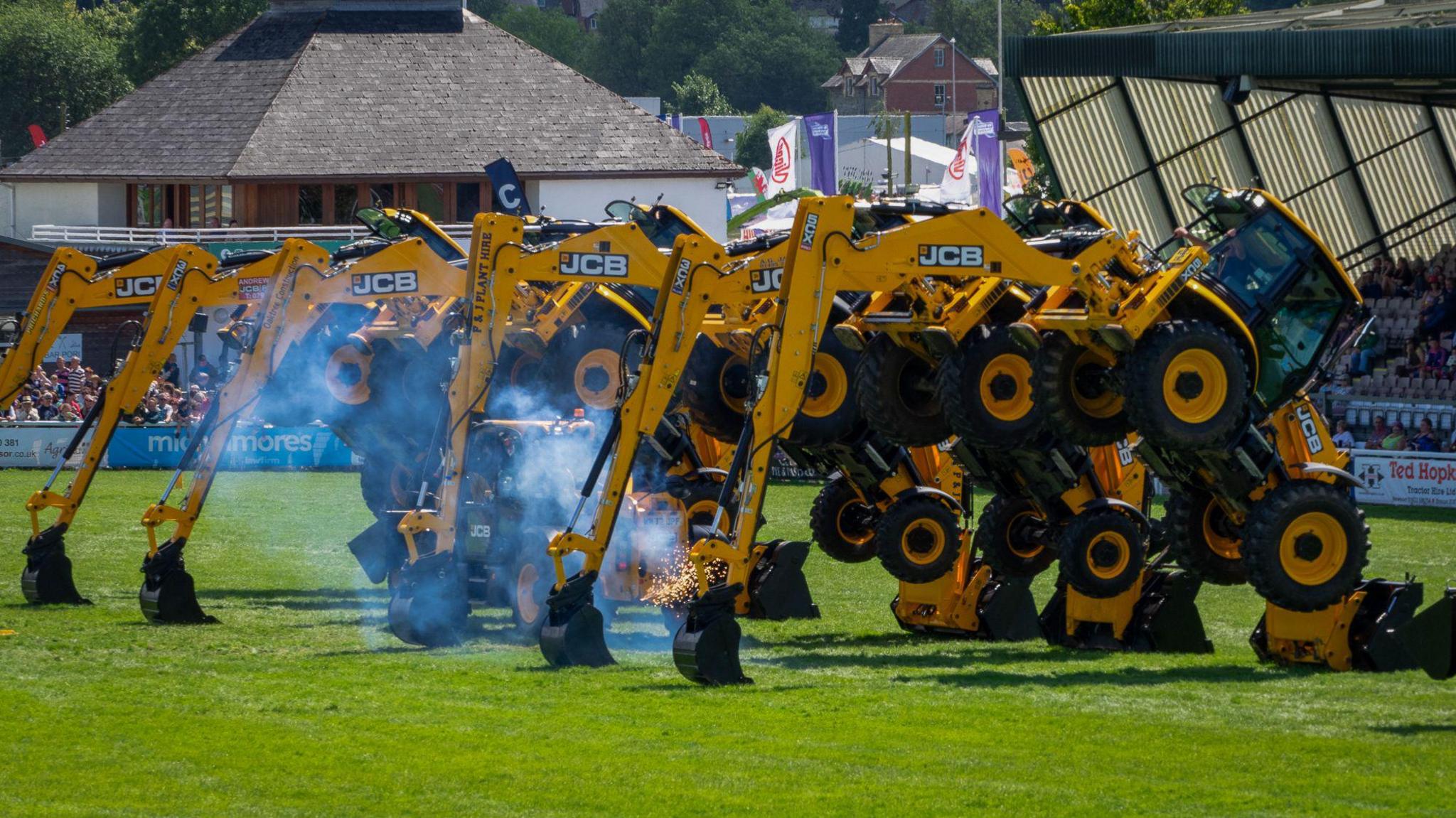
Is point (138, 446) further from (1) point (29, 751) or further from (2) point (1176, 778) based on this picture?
(2) point (1176, 778)

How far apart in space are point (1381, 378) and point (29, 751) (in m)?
33.4

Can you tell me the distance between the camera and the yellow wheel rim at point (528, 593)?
68.2 ft

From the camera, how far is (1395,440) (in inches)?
1513

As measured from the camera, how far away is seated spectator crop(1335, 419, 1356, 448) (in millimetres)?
35750

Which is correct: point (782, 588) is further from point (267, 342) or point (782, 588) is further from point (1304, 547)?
point (1304, 547)

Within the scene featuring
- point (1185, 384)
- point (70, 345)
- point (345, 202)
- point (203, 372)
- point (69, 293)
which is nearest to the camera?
point (1185, 384)

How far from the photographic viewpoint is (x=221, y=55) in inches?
2591

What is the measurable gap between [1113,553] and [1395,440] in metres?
20.1

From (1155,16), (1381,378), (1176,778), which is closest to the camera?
(1176,778)

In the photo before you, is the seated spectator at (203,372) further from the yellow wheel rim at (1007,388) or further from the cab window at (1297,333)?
the cab window at (1297,333)

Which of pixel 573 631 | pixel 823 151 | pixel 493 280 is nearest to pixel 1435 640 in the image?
pixel 573 631

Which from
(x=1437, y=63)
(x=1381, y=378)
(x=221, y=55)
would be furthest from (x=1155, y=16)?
(x=221, y=55)

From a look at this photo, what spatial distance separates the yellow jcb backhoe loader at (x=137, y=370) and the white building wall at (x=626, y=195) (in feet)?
120

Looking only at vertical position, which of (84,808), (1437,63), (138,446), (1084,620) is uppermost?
(1437,63)
